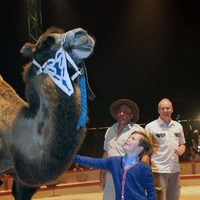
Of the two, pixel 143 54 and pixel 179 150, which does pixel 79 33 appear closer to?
pixel 179 150

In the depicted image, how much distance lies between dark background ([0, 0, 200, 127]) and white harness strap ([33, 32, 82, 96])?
2067cm

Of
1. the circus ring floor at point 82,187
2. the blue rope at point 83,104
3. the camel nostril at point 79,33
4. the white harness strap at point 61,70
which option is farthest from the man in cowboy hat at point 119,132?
the circus ring floor at point 82,187

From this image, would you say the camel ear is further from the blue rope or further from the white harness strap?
the blue rope

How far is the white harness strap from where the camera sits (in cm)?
336

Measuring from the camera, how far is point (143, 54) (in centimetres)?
2678

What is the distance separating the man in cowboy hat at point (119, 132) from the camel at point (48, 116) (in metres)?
2.01

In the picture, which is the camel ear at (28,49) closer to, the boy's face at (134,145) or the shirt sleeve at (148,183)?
the boy's face at (134,145)

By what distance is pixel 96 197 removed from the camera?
1097 centimetres

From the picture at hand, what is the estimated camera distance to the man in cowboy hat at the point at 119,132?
17.9ft

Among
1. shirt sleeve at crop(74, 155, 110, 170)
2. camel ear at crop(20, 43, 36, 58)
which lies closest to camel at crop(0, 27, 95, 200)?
camel ear at crop(20, 43, 36, 58)

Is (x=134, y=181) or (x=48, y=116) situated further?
(x=134, y=181)

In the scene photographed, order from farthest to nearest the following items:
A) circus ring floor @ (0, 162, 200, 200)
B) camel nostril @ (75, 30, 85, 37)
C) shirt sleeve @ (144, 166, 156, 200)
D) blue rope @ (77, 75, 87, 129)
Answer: circus ring floor @ (0, 162, 200, 200) < shirt sleeve @ (144, 166, 156, 200) < blue rope @ (77, 75, 87, 129) < camel nostril @ (75, 30, 85, 37)

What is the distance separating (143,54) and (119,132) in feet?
70.2

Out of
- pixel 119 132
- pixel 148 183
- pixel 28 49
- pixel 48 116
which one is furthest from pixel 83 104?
pixel 119 132
